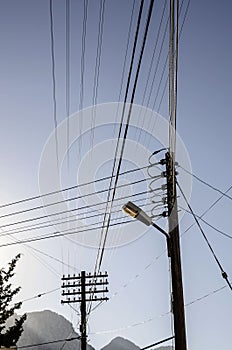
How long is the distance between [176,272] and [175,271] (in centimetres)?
3

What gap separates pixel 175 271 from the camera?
11.6 metres

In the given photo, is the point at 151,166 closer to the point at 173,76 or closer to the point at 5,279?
the point at 173,76

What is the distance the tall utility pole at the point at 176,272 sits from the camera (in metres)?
10.9

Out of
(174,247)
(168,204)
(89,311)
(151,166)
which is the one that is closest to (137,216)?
(174,247)

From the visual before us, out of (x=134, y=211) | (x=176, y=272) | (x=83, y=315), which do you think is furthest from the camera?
(x=83, y=315)

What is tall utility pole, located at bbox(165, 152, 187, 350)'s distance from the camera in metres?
10.9

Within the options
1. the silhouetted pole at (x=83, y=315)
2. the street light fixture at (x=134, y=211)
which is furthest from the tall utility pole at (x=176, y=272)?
the silhouetted pole at (x=83, y=315)

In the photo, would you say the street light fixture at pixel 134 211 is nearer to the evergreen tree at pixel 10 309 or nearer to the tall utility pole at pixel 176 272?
the tall utility pole at pixel 176 272

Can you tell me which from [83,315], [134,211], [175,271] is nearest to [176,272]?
[175,271]

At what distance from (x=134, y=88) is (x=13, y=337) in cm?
3554

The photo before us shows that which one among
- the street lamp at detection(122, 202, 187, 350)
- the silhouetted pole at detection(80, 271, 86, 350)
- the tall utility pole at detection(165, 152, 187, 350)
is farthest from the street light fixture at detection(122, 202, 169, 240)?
the silhouetted pole at detection(80, 271, 86, 350)

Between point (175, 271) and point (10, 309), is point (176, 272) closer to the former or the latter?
point (175, 271)

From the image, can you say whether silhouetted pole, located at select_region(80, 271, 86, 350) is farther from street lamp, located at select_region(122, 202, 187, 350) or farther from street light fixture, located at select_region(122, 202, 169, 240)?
street light fixture, located at select_region(122, 202, 169, 240)

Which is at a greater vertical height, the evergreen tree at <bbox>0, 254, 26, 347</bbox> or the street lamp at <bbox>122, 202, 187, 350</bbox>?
the evergreen tree at <bbox>0, 254, 26, 347</bbox>
